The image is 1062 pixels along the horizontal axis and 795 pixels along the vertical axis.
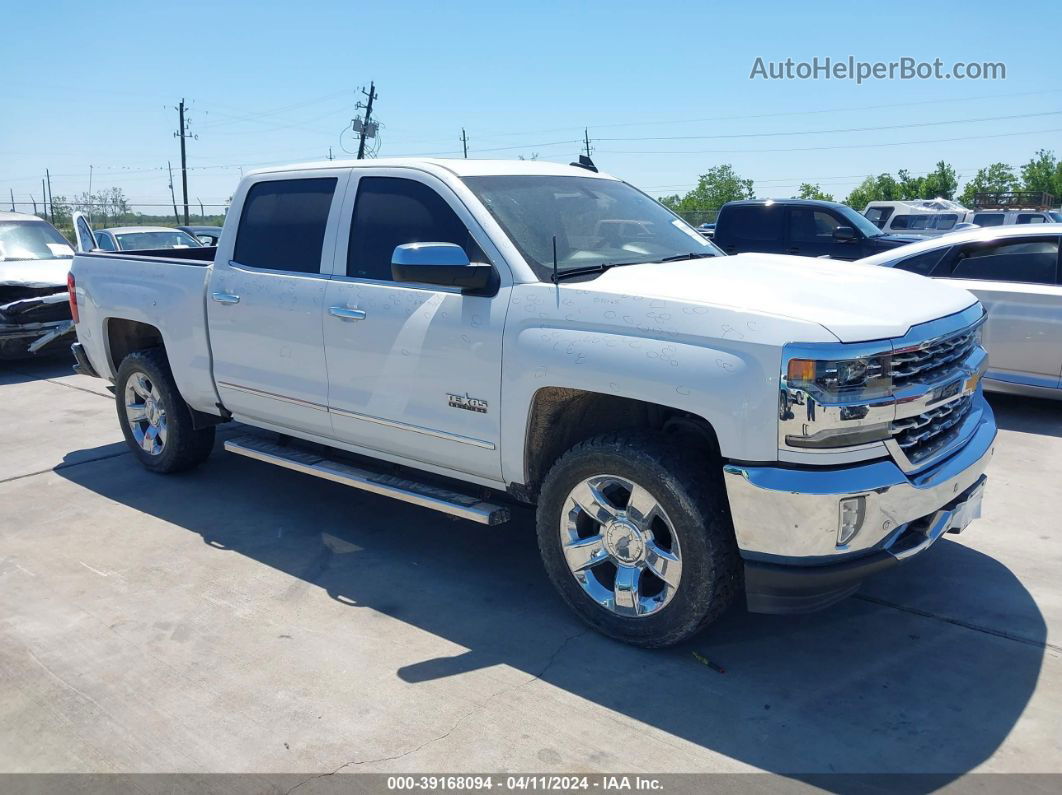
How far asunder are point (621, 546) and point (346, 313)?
189 cm

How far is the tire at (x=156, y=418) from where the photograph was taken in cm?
607

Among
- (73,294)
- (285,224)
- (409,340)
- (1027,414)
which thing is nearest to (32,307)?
(73,294)

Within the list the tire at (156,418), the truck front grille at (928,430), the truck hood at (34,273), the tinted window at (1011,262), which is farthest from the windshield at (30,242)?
the truck front grille at (928,430)

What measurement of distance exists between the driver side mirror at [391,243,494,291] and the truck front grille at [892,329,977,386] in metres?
1.77

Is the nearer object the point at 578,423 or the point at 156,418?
the point at 578,423

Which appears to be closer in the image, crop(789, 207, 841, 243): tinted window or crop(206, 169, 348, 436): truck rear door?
crop(206, 169, 348, 436): truck rear door

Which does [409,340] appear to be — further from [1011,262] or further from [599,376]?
[1011,262]

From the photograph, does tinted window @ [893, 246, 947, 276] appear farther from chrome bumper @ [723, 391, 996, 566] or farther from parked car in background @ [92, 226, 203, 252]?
parked car in background @ [92, 226, 203, 252]

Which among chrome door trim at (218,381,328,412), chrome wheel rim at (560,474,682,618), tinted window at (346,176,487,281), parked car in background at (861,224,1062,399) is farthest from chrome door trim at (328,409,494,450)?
parked car in background at (861,224,1062,399)

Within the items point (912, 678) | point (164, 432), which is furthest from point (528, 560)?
point (164, 432)

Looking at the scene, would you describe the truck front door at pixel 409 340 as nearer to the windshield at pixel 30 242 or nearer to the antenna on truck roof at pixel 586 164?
the antenna on truck roof at pixel 586 164

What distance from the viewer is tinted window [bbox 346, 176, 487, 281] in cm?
445

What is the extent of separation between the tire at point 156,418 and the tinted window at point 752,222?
884 cm

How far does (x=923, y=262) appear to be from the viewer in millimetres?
7996
